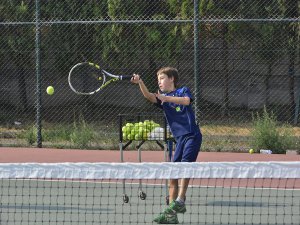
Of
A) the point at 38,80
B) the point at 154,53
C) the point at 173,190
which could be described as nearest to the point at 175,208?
the point at 173,190

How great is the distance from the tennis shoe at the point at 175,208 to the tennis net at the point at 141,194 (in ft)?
0.33

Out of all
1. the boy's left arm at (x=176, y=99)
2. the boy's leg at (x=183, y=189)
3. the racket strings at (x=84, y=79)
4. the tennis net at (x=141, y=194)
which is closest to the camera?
the tennis net at (x=141, y=194)

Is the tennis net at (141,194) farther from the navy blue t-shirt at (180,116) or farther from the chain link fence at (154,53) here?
the chain link fence at (154,53)

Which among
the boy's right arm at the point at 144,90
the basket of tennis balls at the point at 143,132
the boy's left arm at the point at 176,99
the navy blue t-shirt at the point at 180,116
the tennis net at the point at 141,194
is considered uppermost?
the boy's right arm at the point at 144,90

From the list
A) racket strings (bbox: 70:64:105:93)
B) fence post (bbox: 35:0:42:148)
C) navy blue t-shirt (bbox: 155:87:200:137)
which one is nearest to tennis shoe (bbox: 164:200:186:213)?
navy blue t-shirt (bbox: 155:87:200:137)

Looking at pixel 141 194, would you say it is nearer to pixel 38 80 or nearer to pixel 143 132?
pixel 143 132

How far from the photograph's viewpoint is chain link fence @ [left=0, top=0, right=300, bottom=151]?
46.6 feet

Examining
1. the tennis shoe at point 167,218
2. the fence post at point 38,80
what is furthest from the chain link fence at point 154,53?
the tennis shoe at point 167,218

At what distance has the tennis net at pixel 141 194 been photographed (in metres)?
6.27

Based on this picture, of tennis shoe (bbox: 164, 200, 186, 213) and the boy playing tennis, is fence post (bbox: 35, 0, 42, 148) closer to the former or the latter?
the boy playing tennis

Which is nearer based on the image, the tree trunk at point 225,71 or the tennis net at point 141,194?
the tennis net at point 141,194

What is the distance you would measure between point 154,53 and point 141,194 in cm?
642

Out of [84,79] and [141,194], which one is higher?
[84,79]

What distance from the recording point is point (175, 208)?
23.6 ft
